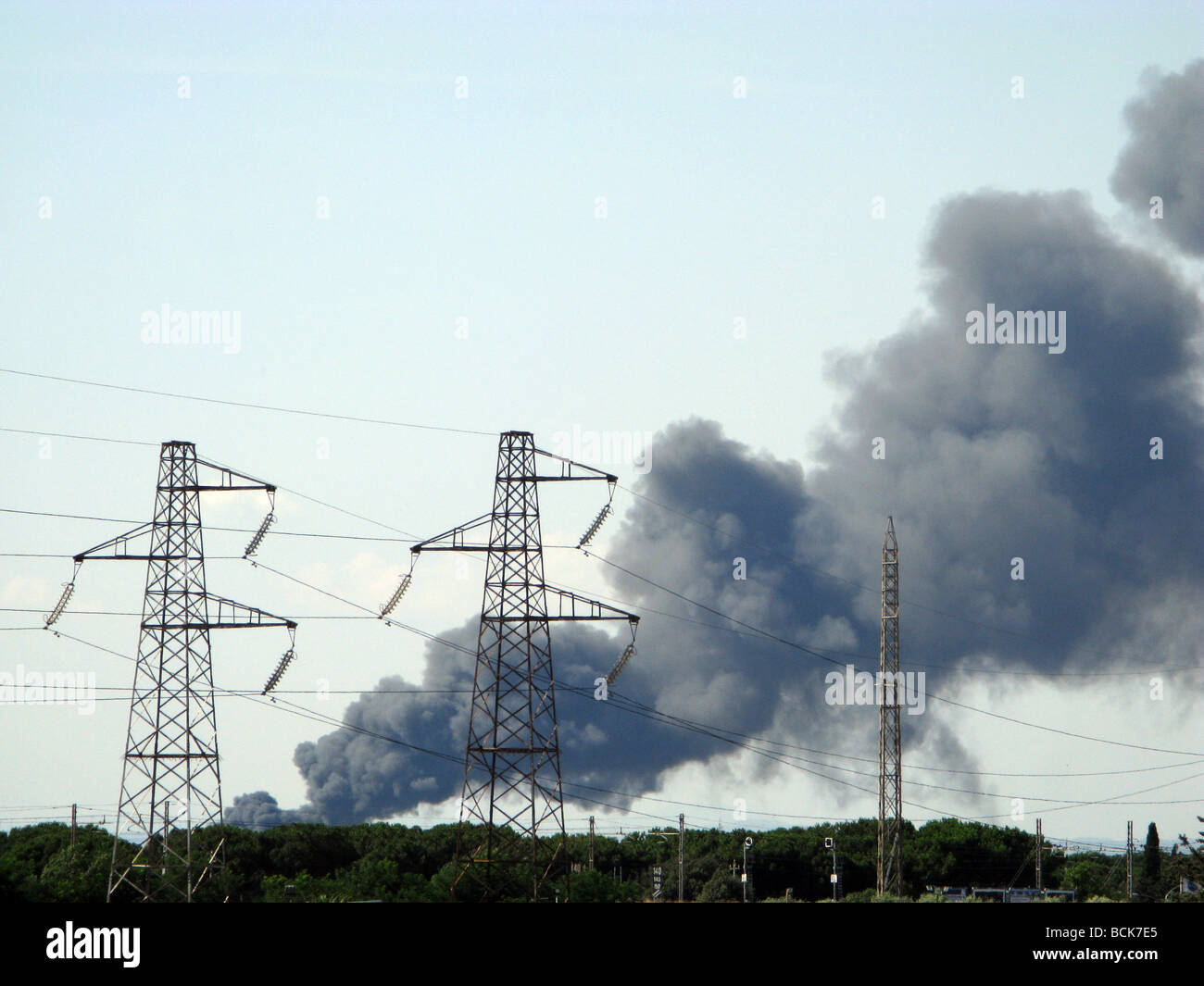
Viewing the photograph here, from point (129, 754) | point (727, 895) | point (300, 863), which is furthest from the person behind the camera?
point (727, 895)

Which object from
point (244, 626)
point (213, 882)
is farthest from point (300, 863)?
point (244, 626)

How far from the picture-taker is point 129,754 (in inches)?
3105
